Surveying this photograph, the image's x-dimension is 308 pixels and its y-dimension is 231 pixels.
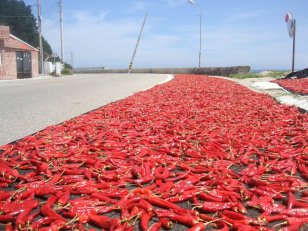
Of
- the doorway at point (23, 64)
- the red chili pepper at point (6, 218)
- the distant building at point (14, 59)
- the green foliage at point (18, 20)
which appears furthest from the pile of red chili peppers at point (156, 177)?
the green foliage at point (18, 20)

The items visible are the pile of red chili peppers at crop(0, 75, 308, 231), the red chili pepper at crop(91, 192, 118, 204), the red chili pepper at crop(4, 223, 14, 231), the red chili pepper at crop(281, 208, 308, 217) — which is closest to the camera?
the red chili pepper at crop(4, 223, 14, 231)

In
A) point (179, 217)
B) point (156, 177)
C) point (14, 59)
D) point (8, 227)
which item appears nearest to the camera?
point (8, 227)

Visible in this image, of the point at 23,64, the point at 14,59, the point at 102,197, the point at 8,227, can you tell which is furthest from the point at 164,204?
the point at 23,64

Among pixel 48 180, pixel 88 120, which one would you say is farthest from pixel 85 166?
pixel 88 120

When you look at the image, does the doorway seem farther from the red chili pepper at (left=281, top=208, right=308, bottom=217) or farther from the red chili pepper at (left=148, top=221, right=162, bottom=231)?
the red chili pepper at (left=281, top=208, right=308, bottom=217)

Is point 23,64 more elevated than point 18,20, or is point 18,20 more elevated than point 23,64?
point 18,20

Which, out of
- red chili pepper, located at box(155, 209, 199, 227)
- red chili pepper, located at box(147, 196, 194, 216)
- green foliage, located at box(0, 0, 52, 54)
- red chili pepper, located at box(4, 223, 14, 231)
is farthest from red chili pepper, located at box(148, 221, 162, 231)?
green foliage, located at box(0, 0, 52, 54)

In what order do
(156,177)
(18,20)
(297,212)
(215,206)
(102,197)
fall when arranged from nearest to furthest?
(297,212), (215,206), (102,197), (156,177), (18,20)

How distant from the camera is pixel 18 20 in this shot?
83312 millimetres

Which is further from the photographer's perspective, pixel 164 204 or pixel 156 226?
pixel 164 204

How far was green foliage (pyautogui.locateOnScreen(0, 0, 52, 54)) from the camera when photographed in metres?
82.3

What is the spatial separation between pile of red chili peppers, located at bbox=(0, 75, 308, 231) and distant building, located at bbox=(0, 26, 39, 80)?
31047 mm

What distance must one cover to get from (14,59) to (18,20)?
50143mm

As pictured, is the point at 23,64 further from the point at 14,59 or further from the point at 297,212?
the point at 297,212
